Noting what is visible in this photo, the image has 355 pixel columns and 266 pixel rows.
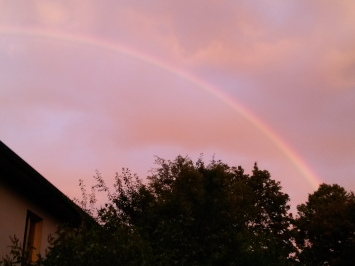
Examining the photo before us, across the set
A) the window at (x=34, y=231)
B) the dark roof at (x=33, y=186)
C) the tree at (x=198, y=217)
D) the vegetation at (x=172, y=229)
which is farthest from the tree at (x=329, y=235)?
the window at (x=34, y=231)

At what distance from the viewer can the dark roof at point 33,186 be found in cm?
785

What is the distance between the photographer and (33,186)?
9109 millimetres

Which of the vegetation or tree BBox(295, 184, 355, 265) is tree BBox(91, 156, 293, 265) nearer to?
the vegetation

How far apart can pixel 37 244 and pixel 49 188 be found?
2.00m

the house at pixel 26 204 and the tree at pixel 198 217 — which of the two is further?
the tree at pixel 198 217

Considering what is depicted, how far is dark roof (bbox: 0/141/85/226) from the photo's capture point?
309 inches

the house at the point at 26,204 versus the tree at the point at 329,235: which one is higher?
the tree at the point at 329,235

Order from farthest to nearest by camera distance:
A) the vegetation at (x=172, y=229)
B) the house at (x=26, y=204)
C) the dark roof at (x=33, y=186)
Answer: the house at (x=26, y=204) < the dark roof at (x=33, y=186) < the vegetation at (x=172, y=229)

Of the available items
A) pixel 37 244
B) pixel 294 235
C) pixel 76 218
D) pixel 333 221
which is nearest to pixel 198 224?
pixel 76 218

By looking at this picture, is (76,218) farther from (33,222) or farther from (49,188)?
(49,188)

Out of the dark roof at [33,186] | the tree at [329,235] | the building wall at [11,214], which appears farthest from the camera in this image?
the tree at [329,235]

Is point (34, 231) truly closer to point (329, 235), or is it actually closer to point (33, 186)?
point (33, 186)

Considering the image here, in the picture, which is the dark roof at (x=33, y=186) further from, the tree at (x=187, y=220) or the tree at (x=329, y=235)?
the tree at (x=329, y=235)

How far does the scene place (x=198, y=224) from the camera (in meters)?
12.0
